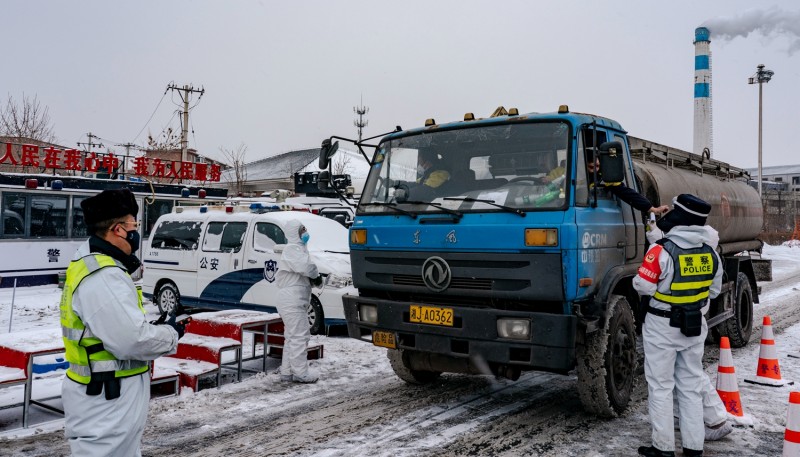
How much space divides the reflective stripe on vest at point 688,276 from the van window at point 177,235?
8.84m

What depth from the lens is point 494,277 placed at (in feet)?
16.8

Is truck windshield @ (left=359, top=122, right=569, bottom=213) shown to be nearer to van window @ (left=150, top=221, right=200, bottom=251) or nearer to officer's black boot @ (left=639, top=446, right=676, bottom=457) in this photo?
officer's black boot @ (left=639, top=446, right=676, bottom=457)

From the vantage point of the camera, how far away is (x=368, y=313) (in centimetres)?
593

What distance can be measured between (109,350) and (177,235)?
9.30 metres

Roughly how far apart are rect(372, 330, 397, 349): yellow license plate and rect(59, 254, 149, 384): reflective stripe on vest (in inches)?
114

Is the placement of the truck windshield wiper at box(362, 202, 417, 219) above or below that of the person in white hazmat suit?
above

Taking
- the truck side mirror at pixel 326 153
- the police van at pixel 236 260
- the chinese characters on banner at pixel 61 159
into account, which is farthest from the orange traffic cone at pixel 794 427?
the chinese characters on banner at pixel 61 159

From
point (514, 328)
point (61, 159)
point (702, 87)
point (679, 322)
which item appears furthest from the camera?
point (702, 87)

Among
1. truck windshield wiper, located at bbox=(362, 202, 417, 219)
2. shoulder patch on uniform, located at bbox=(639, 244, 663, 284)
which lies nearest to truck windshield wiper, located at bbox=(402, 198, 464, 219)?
truck windshield wiper, located at bbox=(362, 202, 417, 219)

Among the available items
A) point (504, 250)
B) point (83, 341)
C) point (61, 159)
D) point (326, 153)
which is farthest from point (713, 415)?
point (61, 159)

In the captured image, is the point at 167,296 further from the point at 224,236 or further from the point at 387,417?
the point at 387,417

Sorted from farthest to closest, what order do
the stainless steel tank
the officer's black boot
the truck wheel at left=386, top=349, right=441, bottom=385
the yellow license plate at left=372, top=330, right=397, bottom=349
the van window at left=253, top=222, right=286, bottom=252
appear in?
the van window at left=253, top=222, right=286, bottom=252 → the stainless steel tank → the truck wheel at left=386, top=349, right=441, bottom=385 → the yellow license plate at left=372, top=330, right=397, bottom=349 → the officer's black boot

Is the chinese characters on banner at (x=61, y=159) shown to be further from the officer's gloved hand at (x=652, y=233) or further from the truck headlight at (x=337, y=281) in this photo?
the officer's gloved hand at (x=652, y=233)

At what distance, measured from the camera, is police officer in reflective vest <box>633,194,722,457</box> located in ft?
15.2
